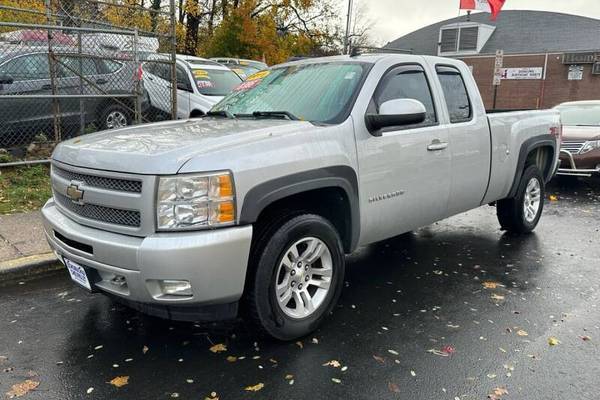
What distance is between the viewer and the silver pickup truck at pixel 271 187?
2936 mm

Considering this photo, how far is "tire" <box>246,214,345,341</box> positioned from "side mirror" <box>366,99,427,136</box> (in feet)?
2.79

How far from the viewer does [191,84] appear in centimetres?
1112

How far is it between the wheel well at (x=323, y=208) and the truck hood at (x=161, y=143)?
47 centimetres

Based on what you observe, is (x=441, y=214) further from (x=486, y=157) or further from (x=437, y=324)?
(x=437, y=324)

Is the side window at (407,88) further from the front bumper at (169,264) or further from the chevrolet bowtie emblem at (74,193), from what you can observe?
the chevrolet bowtie emblem at (74,193)

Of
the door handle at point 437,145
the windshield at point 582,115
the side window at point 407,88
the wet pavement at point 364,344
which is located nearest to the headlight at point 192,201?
the wet pavement at point 364,344

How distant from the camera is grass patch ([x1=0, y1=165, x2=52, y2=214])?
650 centimetres

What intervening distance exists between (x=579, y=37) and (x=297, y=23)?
22062mm

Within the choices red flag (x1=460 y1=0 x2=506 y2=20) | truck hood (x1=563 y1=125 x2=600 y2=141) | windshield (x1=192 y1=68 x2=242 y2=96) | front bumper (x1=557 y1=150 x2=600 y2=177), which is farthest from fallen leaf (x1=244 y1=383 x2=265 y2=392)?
red flag (x1=460 y1=0 x2=506 y2=20)

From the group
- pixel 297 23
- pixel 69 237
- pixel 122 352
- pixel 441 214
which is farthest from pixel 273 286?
pixel 297 23

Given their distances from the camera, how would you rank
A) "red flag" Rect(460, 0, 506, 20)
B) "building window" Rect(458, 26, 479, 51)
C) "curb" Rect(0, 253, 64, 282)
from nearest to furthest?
1. "curb" Rect(0, 253, 64, 282)
2. "red flag" Rect(460, 0, 506, 20)
3. "building window" Rect(458, 26, 479, 51)

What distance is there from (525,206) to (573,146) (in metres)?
4.12

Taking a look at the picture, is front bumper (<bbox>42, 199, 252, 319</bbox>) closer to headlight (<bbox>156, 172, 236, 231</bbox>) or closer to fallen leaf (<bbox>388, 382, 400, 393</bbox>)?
headlight (<bbox>156, 172, 236, 231</bbox>)

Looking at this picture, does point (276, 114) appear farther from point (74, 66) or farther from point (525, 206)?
point (74, 66)
